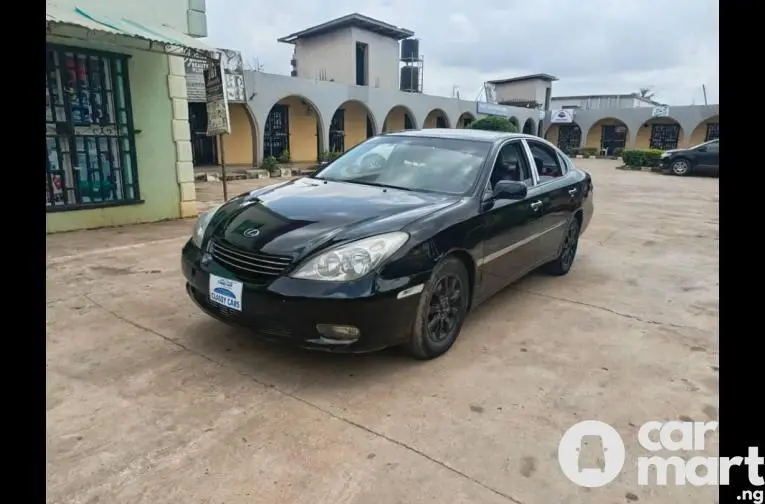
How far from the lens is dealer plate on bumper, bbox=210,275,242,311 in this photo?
2.77 metres

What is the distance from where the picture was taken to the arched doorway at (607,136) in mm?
34531

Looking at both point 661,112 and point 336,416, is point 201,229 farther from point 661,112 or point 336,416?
point 661,112

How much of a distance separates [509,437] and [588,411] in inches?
21.0

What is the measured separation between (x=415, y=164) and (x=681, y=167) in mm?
19464

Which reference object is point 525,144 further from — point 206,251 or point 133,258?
point 133,258

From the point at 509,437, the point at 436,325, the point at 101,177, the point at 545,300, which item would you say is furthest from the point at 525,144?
the point at 101,177

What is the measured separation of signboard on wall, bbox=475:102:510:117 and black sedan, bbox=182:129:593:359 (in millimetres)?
23434

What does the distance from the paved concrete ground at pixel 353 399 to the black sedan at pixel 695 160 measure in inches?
682

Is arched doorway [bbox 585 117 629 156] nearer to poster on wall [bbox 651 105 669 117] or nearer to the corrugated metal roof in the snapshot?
poster on wall [bbox 651 105 669 117]

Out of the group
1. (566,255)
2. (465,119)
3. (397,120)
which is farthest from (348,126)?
(566,255)

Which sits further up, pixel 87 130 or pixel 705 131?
pixel 705 131

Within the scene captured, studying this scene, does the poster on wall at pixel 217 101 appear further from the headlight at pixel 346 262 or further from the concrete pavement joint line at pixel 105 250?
the headlight at pixel 346 262

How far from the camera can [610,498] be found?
2.08 metres

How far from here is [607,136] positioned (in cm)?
3519
